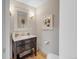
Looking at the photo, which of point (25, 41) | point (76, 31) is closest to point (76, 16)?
point (76, 31)

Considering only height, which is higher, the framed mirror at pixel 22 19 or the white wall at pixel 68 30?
the framed mirror at pixel 22 19

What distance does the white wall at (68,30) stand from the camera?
0.46 meters

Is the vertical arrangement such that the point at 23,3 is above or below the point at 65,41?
above

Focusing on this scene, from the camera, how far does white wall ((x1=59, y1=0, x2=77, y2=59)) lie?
0.46 meters

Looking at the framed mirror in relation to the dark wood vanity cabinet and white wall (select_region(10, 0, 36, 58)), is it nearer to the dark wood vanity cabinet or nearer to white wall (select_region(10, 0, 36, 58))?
white wall (select_region(10, 0, 36, 58))

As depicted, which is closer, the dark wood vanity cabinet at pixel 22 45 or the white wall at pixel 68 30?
the white wall at pixel 68 30

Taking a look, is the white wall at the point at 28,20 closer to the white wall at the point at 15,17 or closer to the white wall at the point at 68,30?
the white wall at the point at 15,17

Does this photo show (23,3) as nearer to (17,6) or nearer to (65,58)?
(17,6)

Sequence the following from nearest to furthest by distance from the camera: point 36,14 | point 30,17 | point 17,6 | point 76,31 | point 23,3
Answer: point 76,31
point 17,6
point 23,3
point 30,17
point 36,14

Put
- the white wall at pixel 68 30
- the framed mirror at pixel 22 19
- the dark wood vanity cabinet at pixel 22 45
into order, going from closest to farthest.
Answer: the white wall at pixel 68 30
the dark wood vanity cabinet at pixel 22 45
the framed mirror at pixel 22 19

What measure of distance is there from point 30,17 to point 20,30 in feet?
3.19

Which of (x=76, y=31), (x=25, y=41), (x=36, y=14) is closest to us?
(x=76, y=31)

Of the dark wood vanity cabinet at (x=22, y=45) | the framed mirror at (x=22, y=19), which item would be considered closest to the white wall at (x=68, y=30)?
the dark wood vanity cabinet at (x=22, y=45)

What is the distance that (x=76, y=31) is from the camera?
45cm
